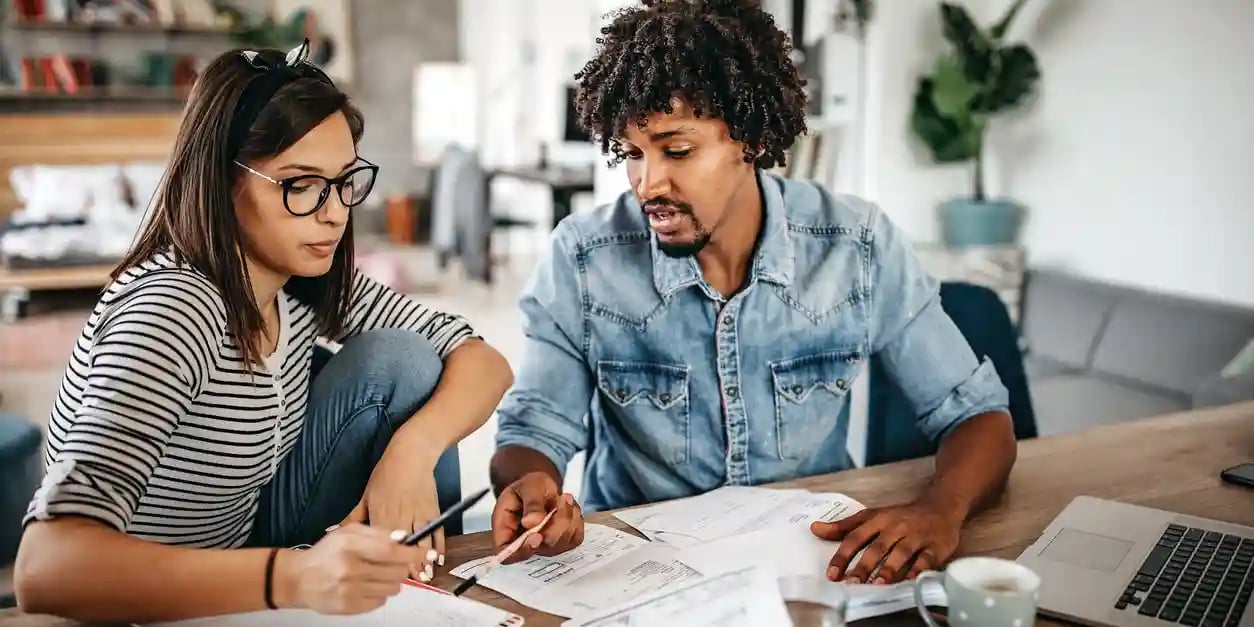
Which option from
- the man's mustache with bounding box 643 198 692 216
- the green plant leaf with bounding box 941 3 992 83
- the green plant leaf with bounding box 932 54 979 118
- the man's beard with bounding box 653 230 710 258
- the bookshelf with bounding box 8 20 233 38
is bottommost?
the man's beard with bounding box 653 230 710 258

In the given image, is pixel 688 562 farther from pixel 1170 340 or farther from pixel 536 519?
pixel 1170 340

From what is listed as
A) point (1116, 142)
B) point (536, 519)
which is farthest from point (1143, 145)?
point (536, 519)

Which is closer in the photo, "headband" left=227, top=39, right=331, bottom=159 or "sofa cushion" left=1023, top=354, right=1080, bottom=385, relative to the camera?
"headband" left=227, top=39, right=331, bottom=159

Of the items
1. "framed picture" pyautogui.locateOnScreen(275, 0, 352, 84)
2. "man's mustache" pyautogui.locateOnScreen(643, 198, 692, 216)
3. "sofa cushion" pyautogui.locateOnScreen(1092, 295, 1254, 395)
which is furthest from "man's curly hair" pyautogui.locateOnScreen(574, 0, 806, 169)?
"framed picture" pyautogui.locateOnScreen(275, 0, 352, 84)

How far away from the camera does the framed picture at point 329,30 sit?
812 centimetres

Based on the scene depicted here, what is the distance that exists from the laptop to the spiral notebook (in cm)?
51

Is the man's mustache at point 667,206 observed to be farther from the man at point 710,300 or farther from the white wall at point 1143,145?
the white wall at point 1143,145

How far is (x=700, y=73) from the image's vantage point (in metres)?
1.53

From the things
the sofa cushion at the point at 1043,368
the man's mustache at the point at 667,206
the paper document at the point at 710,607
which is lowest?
the sofa cushion at the point at 1043,368

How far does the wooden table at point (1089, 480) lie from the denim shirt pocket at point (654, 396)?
0.28 m

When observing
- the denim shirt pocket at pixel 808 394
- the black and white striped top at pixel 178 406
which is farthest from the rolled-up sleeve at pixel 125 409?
the denim shirt pocket at pixel 808 394

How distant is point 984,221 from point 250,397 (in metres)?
3.40

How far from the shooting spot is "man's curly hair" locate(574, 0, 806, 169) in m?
1.53

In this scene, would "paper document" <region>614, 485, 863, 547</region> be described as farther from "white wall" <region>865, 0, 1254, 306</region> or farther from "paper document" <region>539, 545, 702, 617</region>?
"white wall" <region>865, 0, 1254, 306</region>
